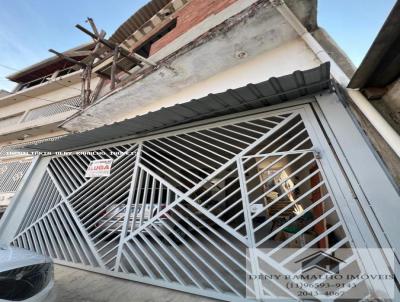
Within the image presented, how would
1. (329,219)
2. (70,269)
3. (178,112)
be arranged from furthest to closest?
(329,219) < (70,269) < (178,112)

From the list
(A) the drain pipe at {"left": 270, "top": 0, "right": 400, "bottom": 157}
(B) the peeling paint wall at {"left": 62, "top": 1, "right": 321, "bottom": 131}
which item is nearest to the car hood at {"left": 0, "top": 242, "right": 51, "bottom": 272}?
(B) the peeling paint wall at {"left": 62, "top": 1, "right": 321, "bottom": 131}

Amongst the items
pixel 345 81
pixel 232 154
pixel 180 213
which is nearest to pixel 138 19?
pixel 232 154

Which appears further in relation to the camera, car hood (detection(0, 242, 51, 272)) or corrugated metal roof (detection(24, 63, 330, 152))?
corrugated metal roof (detection(24, 63, 330, 152))

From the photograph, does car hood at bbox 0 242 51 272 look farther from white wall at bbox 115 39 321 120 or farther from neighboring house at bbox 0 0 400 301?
white wall at bbox 115 39 321 120

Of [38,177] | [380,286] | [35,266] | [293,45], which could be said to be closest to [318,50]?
[293,45]

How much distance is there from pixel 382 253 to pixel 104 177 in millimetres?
5049

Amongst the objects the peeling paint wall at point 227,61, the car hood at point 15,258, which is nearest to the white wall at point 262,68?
the peeling paint wall at point 227,61

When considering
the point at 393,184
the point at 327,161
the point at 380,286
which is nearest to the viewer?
the point at 380,286

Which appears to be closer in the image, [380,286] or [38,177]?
[380,286]

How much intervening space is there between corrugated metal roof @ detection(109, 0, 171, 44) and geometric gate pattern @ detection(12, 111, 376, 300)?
6840mm

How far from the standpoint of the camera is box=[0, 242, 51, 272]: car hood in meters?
1.92

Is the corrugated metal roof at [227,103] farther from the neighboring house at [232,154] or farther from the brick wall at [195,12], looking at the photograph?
the brick wall at [195,12]

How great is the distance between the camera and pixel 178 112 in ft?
10.6

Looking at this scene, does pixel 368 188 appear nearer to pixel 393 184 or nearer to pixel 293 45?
pixel 393 184
